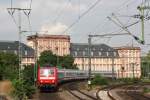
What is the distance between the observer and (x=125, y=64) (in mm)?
185000

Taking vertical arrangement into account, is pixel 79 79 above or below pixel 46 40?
below

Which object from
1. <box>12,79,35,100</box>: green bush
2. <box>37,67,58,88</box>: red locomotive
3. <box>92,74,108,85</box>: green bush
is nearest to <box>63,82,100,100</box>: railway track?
<box>37,67,58,88</box>: red locomotive

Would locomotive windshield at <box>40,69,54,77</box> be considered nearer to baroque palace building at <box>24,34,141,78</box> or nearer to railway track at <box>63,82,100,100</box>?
railway track at <box>63,82,100,100</box>

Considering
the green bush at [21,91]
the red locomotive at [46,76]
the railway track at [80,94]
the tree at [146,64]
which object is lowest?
the railway track at [80,94]

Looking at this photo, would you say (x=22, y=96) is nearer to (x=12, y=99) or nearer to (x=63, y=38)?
(x=12, y=99)

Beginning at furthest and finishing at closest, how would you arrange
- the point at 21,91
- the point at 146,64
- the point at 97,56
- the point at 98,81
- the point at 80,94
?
the point at 97,56 < the point at 146,64 < the point at 98,81 < the point at 80,94 < the point at 21,91

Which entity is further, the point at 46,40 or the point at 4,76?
the point at 46,40

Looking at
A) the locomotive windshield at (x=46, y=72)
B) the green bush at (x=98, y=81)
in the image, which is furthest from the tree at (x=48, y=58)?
the locomotive windshield at (x=46, y=72)

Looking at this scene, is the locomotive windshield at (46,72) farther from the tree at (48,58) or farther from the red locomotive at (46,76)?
the tree at (48,58)

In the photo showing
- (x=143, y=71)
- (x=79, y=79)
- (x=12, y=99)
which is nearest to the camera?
(x=12, y=99)

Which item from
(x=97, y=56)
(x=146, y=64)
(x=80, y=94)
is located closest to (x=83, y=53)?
(x=97, y=56)

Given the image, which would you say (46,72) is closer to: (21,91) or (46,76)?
(46,76)

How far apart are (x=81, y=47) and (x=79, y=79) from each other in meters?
99.2

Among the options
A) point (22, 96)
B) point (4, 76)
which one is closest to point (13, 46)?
point (4, 76)
